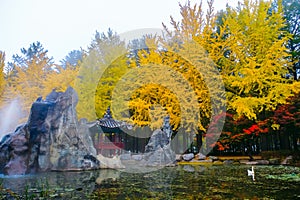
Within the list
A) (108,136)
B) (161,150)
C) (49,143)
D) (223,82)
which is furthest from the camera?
(108,136)

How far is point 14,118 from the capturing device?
2008 cm

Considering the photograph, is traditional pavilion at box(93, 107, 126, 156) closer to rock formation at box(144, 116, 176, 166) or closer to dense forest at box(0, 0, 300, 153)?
dense forest at box(0, 0, 300, 153)

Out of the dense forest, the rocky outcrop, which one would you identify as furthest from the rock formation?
the rocky outcrop

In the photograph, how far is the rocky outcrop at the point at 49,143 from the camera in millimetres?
8359

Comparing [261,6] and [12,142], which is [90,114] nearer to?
[12,142]

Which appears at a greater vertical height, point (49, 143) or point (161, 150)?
point (49, 143)

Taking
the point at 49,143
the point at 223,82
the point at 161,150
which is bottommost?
the point at 161,150

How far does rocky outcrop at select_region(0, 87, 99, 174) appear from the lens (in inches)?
329

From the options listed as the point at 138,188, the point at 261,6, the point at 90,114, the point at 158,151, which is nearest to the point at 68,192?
the point at 138,188

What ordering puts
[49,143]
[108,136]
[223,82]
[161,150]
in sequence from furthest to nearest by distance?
[108,136], [223,82], [161,150], [49,143]

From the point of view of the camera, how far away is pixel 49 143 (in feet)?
28.8

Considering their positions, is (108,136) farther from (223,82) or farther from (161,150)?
(223,82)

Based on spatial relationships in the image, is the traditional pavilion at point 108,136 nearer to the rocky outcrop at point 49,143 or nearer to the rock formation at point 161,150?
the rock formation at point 161,150

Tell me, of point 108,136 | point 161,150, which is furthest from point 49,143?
point 108,136
